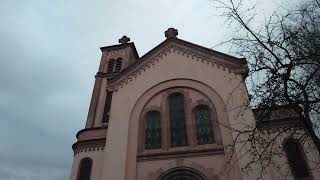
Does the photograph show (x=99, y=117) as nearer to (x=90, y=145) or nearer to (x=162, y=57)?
(x=90, y=145)

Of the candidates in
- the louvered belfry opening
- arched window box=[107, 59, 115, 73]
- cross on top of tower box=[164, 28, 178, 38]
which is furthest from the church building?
arched window box=[107, 59, 115, 73]

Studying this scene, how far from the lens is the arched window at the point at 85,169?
50.3 ft

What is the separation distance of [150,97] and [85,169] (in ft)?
16.6

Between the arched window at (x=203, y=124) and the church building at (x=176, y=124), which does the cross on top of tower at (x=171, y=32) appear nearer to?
the church building at (x=176, y=124)

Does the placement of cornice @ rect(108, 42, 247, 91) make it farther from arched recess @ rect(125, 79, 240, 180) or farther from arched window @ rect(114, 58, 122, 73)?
arched window @ rect(114, 58, 122, 73)

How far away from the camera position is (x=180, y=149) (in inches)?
518

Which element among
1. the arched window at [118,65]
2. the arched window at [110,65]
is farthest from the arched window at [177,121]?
the arched window at [110,65]

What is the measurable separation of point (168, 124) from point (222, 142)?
8.82 ft

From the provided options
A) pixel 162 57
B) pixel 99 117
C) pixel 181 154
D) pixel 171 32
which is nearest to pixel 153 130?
pixel 181 154

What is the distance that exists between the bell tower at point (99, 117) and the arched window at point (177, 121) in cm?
333

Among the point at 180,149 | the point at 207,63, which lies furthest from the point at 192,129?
the point at 207,63

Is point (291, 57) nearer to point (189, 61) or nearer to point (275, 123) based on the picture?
point (275, 123)

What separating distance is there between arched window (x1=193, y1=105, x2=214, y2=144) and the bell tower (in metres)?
4.62

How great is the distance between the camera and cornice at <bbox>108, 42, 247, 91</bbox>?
50.2 ft
